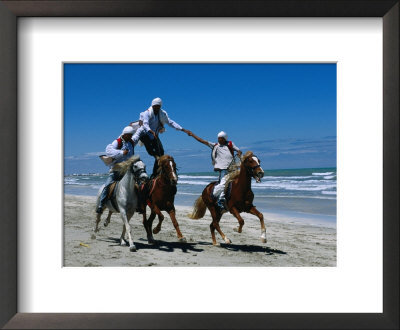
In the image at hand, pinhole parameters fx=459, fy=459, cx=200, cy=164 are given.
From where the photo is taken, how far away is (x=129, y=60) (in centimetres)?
496

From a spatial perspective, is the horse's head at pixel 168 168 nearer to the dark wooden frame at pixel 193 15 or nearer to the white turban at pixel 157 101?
the white turban at pixel 157 101

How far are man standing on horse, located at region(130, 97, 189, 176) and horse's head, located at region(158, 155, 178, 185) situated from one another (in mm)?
85

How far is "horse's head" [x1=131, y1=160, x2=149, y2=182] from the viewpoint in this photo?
5219 mm

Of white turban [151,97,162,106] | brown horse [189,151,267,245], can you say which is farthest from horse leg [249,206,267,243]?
white turban [151,97,162,106]

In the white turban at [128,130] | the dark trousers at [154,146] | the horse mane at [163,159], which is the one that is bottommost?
the horse mane at [163,159]

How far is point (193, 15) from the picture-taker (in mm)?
4688

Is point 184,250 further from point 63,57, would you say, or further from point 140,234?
point 63,57

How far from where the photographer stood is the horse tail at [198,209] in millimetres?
5516

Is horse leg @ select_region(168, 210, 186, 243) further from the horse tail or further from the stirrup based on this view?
the stirrup

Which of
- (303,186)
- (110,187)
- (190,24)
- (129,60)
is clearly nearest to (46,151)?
(110,187)

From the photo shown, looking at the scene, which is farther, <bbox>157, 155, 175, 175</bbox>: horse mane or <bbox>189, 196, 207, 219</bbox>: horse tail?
<bbox>189, 196, 207, 219</bbox>: horse tail

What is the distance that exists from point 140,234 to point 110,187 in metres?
0.66

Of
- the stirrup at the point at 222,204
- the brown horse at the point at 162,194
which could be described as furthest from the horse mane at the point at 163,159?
the stirrup at the point at 222,204

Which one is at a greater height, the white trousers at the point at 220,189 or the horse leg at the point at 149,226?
the white trousers at the point at 220,189
